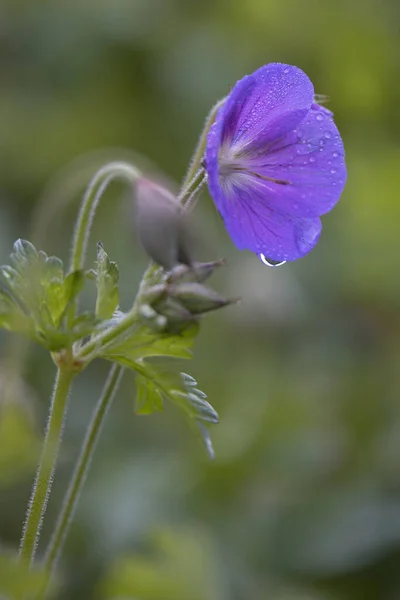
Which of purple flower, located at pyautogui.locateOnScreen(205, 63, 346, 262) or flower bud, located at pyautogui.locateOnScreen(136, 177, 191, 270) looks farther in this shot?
purple flower, located at pyautogui.locateOnScreen(205, 63, 346, 262)

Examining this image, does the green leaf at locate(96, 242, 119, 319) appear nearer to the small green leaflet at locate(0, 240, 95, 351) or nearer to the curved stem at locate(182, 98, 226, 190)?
the small green leaflet at locate(0, 240, 95, 351)

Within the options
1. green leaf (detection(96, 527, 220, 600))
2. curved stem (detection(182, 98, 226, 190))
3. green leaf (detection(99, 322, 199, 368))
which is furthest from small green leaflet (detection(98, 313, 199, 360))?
green leaf (detection(96, 527, 220, 600))

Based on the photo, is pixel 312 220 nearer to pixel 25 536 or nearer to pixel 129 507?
pixel 25 536

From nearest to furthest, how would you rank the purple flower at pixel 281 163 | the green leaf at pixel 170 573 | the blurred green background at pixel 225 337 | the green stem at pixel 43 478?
the green stem at pixel 43 478, the purple flower at pixel 281 163, the green leaf at pixel 170 573, the blurred green background at pixel 225 337

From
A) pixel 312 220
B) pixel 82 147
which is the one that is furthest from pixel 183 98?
pixel 312 220

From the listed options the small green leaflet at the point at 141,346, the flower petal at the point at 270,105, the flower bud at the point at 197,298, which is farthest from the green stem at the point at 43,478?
the flower petal at the point at 270,105

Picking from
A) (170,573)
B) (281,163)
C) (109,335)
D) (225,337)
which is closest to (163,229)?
(109,335)

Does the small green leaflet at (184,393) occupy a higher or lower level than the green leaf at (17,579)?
higher

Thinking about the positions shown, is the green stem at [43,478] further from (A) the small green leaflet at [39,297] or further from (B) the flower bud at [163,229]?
(B) the flower bud at [163,229]
